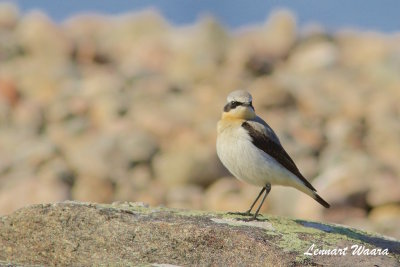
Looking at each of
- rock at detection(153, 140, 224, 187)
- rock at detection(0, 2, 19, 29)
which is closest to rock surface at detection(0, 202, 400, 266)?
rock at detection(153, 140, 224, 187)

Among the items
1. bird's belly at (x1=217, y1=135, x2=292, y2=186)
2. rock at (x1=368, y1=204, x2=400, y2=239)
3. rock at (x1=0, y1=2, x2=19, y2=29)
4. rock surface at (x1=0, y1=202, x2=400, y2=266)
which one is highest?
rock at (x1=0, y1=2, x2=19, y2=29)

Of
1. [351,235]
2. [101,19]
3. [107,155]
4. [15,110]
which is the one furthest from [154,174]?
[101,19]

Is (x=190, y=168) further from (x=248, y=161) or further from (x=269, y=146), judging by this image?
(x=248, y=161)

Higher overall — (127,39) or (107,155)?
(127,39)

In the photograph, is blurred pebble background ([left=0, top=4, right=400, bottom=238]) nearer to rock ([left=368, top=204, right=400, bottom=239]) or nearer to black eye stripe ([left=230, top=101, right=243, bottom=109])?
rock ([left=368, top=204, right=400, bottom=239])

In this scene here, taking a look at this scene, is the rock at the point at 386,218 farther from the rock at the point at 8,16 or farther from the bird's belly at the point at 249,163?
the rock at the point at 8,16

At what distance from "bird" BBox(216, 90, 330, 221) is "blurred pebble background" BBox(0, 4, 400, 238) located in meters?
6.31

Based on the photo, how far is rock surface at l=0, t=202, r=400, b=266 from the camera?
771 centimetres

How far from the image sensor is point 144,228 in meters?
8.20

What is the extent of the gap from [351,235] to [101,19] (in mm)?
42677

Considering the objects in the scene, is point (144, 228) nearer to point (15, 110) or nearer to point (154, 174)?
point (154, 174)

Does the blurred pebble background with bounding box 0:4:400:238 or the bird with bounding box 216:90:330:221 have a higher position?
the blurred pebble background with bounding box 0:4:400:238

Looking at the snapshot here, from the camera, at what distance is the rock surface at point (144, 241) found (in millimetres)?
7715

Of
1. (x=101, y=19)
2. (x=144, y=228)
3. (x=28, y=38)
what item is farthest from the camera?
(x=101, y=19)
